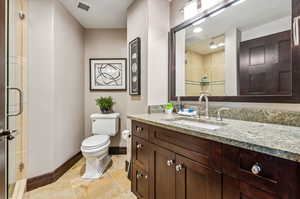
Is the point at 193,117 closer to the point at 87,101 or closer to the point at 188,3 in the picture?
the point at 188,3

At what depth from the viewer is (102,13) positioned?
2482 millimetres

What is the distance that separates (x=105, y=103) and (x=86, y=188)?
137cm

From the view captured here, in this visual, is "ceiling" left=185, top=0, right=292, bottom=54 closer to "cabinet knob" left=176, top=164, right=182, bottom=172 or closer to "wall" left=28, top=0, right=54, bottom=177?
"cabinet knob" left=176, top=164, right=182, bottom=172

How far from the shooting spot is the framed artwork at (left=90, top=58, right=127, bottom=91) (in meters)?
2.99

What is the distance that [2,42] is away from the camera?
0.95 meters

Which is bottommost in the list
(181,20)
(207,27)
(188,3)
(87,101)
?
(87,101)

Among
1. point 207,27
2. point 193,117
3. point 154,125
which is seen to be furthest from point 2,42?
point 207,27

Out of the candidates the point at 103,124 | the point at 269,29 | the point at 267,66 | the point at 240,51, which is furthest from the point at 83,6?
the point at 267,66

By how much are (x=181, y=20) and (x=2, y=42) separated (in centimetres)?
172

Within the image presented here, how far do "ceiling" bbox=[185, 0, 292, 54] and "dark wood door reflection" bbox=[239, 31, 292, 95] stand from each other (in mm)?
148

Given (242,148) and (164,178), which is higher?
(242,148)

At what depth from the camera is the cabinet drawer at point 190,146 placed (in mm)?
837

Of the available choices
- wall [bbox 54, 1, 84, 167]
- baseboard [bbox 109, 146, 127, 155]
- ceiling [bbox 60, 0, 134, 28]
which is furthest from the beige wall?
baseboard [bbox 109, 146, 127, 155]

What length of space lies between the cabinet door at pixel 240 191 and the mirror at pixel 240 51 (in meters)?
0.77
